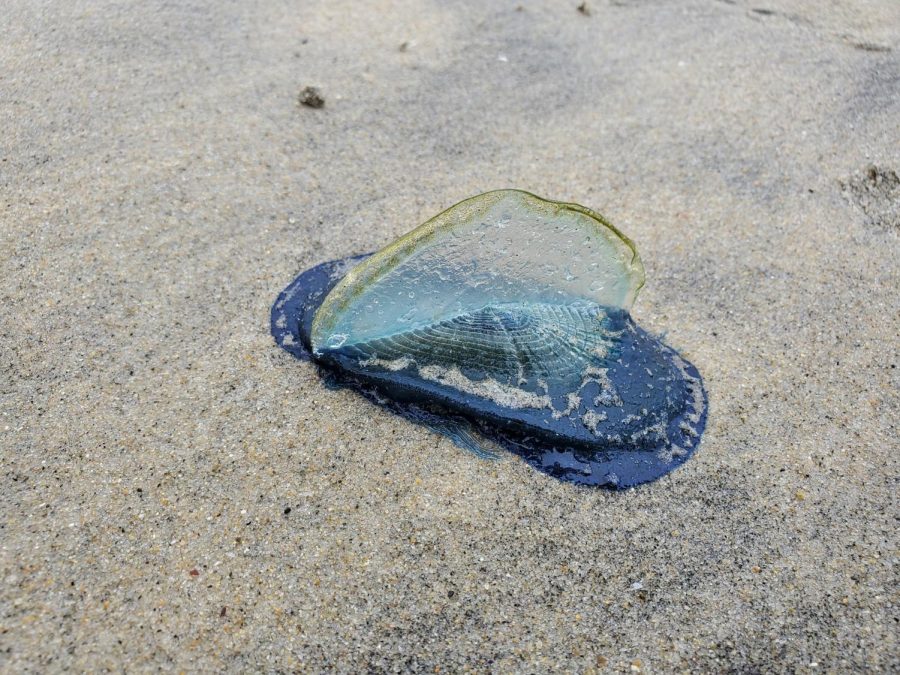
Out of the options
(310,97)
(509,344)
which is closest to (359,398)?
(509,344)

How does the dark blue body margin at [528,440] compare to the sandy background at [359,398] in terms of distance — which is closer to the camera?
the sandy background at [359,398]

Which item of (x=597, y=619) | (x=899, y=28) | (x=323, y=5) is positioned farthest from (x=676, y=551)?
(x=899, y=28)

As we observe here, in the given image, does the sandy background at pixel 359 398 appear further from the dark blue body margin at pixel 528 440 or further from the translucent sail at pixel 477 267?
the translucent sail at pixel 477 267

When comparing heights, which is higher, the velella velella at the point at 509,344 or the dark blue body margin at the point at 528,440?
the velella velella at the point at 509,344

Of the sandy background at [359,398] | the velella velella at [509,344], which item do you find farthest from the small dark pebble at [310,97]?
the velella velella at [509,344]

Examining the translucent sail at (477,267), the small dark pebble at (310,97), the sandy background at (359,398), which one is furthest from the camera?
the small dark pebble at (310,97)

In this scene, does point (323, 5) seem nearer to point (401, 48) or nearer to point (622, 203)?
point (401, 48)

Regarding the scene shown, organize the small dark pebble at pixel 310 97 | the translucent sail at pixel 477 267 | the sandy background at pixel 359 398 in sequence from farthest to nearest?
the small dark pebble at pixel 310 97 < the translucent sail at pixel 477 267 < the sandy background at pixel 359 398
